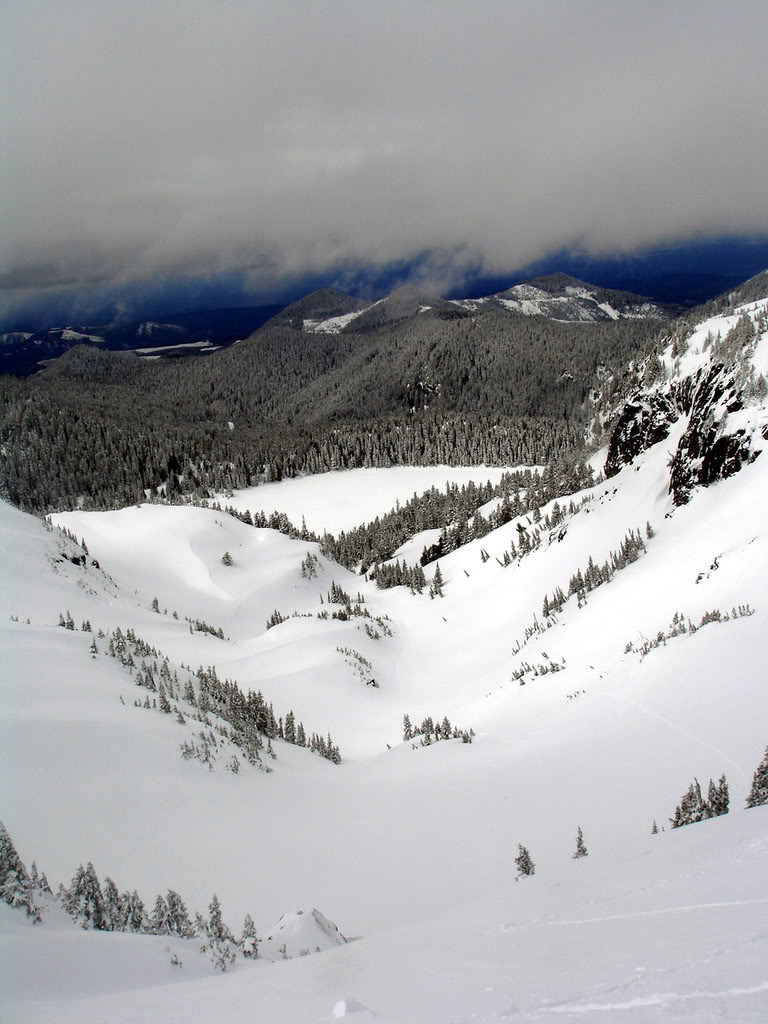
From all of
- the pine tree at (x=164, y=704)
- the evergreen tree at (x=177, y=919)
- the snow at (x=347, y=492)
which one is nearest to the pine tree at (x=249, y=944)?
the evergreen tree at (x=177, y=919)

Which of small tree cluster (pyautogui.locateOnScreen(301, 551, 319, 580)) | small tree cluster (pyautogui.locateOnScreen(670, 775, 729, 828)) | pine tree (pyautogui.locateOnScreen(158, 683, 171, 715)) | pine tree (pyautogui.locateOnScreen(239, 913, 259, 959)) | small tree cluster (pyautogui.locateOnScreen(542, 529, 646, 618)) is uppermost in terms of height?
small tree cluster (pyautogui.locateOnScreen(301, 551, 319, 580))

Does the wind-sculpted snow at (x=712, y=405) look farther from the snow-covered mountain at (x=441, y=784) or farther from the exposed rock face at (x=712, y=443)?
the snow-covered mountain at (x=441, y=784)

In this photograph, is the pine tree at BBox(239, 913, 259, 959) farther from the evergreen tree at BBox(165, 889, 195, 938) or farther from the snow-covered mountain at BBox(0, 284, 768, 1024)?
the evergreen tree at BBox(165, 889, 195, 938)

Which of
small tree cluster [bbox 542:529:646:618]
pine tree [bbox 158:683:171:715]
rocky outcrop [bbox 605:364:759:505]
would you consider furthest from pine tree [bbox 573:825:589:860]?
rocky outcrop [bbox 605:364:759:505]

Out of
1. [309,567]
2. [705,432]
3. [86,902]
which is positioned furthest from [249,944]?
[309,567]

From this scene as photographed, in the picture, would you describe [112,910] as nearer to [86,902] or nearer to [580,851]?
[86,902]

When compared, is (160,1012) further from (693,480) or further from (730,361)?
(730,361)
